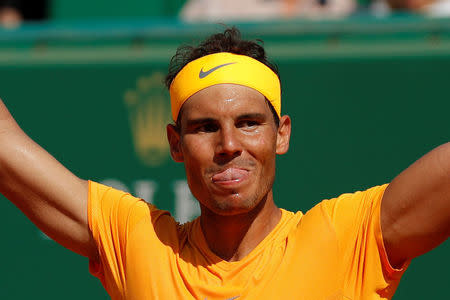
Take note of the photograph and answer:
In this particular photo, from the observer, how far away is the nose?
227cm

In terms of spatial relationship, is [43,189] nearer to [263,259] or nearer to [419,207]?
[263,259]

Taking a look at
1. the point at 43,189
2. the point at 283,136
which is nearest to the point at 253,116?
the point at 283,136

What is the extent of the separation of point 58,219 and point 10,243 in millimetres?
2298

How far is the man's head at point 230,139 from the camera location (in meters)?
2.30

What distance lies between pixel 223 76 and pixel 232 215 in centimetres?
46

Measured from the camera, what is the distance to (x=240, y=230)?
2412 mm

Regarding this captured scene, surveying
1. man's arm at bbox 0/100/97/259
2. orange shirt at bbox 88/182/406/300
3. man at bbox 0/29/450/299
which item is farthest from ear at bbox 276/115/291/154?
man's arm at bbox 0/100/97/259

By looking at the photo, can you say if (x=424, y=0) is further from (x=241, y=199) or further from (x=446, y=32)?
(x=241, y=199)

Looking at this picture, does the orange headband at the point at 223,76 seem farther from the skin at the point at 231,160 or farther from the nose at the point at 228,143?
the nose at the point at 228,143

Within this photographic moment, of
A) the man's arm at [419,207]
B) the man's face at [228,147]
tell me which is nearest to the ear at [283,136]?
the man's face at [228,147]

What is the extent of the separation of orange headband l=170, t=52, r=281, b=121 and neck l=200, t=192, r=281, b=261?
355mm

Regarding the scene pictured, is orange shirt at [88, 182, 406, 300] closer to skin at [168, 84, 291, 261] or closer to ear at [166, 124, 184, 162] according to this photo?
skin at [168, 84, 291, 261]

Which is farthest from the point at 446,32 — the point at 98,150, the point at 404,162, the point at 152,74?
the point at 98,150

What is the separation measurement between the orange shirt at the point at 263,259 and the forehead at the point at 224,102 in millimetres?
388
